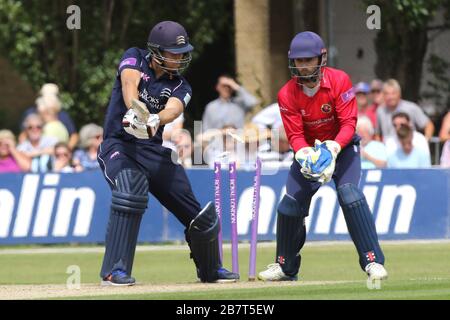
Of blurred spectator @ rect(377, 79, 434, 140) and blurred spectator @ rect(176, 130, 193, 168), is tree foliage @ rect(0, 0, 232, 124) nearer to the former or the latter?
blurred spectator @ rect(176, 130, 193, 168)

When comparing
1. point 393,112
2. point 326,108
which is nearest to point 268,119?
point 393,112

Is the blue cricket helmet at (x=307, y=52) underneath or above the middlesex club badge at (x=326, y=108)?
above

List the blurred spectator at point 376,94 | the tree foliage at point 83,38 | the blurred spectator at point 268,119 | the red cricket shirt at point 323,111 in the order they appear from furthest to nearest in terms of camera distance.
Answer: the tree foliage at point 83,38
the blurred spectator at point 376,94
the blurred spectator at point 268,119
the red cricket shirt at point 323,111

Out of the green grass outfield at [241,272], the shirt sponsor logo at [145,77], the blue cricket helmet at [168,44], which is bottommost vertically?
the green grass outfield at [241,272]

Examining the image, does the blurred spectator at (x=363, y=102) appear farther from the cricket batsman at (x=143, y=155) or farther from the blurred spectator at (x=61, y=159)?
the cricket batsman at (x=143, y=155)

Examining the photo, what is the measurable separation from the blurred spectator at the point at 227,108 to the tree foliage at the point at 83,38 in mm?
3920

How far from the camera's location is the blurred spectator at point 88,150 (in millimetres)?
20380

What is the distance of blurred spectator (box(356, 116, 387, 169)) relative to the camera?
19688 mm

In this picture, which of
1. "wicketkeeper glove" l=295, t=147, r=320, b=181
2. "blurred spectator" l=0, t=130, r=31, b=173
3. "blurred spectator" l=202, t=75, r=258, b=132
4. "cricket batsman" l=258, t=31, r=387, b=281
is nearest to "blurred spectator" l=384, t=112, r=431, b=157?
"blurred spectator" l=202, t=75, r=258, b=132

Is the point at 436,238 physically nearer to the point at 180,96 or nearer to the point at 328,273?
the point at 328,273

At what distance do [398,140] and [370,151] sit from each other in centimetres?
42

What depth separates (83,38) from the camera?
2528 centimetres

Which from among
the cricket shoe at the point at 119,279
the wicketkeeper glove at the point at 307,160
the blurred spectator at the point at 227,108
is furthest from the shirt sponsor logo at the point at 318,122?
the blurred spectator at the point at 227,108
